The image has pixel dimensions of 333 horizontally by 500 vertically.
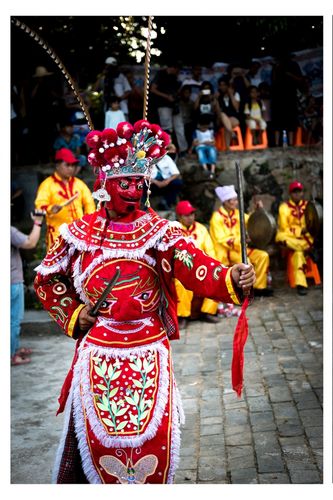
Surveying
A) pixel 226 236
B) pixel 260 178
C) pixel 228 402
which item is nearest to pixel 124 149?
pixel 228 402

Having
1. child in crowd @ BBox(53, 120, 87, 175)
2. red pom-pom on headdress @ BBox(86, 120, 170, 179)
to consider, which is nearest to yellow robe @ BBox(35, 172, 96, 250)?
child in crowd @ BBox(53, 120, 87, 175)

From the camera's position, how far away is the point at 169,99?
38.7 ft

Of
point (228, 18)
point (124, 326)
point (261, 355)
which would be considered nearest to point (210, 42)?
point (228, 18)

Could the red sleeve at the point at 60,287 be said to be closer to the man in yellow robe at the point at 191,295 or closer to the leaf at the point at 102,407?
the leaf at the point at 102,407

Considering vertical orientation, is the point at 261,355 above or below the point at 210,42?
below

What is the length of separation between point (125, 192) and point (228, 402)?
117 inches

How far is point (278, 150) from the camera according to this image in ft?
39.7

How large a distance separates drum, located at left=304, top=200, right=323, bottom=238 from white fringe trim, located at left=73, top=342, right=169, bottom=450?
6470 millimetres

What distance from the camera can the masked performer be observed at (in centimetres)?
319

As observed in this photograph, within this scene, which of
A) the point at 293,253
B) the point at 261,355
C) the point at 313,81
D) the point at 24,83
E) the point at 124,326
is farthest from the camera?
the point at 313,81

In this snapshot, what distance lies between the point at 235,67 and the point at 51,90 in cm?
346

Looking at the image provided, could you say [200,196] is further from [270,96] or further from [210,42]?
[210,42]

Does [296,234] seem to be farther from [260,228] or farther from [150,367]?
[150,367]

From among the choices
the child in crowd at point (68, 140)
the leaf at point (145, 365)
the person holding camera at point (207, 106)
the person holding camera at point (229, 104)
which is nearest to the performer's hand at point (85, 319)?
the leaf at point (145, 365)
